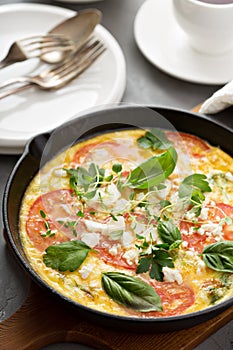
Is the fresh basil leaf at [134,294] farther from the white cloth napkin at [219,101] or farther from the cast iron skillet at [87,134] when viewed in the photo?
the white cloth napkin at [219,101]

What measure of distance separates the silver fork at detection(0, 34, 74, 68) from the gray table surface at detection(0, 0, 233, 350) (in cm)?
32

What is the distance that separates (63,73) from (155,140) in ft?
2.26

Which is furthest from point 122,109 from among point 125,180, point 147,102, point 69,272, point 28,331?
point 28,331

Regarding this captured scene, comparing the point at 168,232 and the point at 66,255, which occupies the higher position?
the point at 168,232

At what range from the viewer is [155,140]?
2529 millimetres

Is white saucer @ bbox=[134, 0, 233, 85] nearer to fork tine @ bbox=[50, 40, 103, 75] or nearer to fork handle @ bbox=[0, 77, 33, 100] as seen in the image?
fork tine @ bbox=[50, 40, 103, 75]

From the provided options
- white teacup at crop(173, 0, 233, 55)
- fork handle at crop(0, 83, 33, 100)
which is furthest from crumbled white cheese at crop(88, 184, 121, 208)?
white teacup at crop(173, 0, 233, 55)

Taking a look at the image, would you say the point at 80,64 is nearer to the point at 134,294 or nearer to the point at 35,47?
the point at 35,47

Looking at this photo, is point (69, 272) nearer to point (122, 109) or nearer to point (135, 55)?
point (122, 109)

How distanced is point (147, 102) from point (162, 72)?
0.22m

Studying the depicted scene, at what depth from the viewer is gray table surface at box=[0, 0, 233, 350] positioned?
7.31 ft

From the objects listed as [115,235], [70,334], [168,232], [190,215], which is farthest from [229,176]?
[70,334]

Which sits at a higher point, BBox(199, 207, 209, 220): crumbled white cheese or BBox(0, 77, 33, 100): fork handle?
BBox(199, 207, 209, 220): crumbled white cheese

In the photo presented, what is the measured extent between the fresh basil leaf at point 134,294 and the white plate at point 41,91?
898mm
